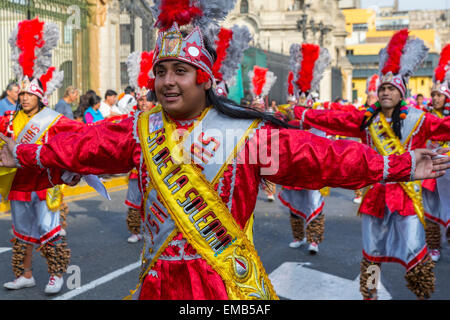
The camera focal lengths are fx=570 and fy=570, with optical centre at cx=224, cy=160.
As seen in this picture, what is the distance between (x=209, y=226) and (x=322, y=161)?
2.05 ft

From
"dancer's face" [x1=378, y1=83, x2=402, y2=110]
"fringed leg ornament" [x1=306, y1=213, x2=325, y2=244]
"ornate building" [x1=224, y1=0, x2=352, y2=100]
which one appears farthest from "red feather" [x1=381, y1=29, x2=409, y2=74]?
→ "ornate building" [x1=224, y1=0, x2=352, y2=100]

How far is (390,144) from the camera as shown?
536 centimetres

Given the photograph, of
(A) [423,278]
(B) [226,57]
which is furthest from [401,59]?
(A) [423,278]

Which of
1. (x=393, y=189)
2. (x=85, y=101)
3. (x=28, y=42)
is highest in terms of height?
(x=28, y=42)

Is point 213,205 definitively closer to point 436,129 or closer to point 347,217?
point 436,129

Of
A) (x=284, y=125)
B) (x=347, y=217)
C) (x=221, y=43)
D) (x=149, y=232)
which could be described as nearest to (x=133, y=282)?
(x=221, y=43)

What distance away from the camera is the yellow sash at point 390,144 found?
5.27 metres

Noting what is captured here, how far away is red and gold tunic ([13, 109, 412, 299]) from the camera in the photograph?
273 cm

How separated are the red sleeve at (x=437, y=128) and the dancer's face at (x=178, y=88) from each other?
10.5 ft

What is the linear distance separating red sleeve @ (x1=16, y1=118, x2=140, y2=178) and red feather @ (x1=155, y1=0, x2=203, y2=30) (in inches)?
21.9

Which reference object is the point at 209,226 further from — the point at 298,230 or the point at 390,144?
the point at 298,230

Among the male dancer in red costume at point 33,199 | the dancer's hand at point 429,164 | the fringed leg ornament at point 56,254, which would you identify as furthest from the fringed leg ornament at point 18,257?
the dancer's hand at point 429,164

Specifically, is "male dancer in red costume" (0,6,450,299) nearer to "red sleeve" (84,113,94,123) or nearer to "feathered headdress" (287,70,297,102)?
"feathered headdress" (287,70,297,102)
